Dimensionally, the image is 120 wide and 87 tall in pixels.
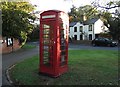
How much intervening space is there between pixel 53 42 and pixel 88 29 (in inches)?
1853

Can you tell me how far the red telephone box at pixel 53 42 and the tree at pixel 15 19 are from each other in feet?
39.3

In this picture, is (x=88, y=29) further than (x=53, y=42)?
Yes

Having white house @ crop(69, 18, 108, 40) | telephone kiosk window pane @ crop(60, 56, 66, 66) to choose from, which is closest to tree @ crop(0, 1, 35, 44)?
telephone kiosk window pane @ crop(60, 56, 66, 66)

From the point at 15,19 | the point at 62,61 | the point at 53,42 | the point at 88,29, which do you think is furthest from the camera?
the point at 88,29

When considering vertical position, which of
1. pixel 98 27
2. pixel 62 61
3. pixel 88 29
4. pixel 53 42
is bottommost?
pixel 62 61

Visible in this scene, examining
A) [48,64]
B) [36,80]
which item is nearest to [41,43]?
[48,64]

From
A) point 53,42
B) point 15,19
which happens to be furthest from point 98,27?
point 53,42

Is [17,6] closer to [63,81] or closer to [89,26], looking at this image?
[63,81]

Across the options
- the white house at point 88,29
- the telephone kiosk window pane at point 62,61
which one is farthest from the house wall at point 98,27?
the telephone kiosk window pane at point 62,61

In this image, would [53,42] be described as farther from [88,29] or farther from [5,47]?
[88,29]

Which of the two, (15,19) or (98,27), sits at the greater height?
(98,27)

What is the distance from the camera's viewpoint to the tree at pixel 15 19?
21406 mm

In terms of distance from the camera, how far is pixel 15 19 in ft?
70.8

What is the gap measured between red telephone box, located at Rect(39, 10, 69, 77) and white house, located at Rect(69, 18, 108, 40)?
143ft
